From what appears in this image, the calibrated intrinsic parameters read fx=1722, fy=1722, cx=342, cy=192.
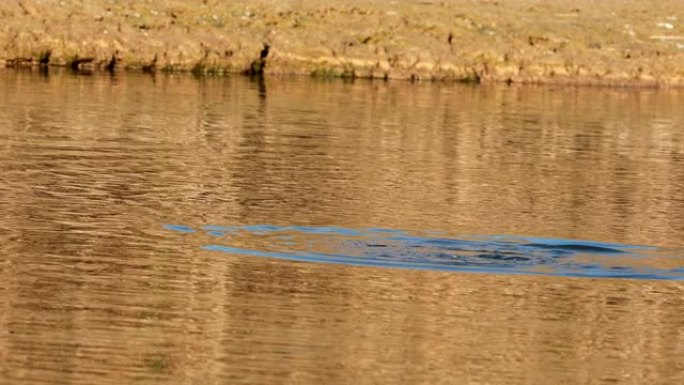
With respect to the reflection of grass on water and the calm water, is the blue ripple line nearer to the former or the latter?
the calm water

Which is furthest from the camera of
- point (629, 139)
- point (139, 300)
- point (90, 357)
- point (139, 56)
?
point (139, 56)

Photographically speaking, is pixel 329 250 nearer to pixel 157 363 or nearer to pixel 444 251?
pixel 444 251

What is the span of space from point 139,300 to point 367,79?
25.5 m

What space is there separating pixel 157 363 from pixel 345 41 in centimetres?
2774

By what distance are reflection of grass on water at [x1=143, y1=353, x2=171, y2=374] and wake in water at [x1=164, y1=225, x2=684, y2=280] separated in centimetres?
371

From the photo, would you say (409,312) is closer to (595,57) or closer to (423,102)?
(423,102)

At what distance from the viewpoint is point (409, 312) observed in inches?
425

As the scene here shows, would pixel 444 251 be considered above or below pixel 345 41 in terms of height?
below

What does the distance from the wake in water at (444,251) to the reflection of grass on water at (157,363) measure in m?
3.71

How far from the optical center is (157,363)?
8992 millimetres

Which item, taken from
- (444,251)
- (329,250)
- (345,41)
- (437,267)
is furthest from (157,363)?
(345,41)

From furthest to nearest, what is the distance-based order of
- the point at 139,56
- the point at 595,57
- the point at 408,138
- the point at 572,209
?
1. the point at 595,57
2. the point at 139,56
3. the point at 408,138
4. the point at 572,209

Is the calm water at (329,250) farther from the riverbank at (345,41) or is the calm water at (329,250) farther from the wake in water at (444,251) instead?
the riverbank at (345,41)

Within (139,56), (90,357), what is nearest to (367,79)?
(139,56)
